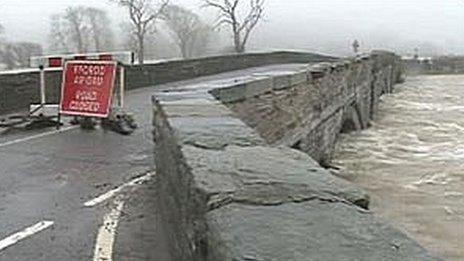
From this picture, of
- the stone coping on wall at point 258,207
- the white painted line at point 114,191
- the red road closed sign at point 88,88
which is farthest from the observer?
the red road closed sign at point 88,88

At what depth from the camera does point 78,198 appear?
304 inches

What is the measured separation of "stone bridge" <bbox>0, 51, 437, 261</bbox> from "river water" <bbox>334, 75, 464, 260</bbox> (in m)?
2.02

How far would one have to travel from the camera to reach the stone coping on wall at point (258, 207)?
266 cm

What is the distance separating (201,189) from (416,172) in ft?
52.1

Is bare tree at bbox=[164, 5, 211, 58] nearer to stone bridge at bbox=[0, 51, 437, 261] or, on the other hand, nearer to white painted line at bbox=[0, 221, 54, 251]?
stone bridge at bbox=[0, 51, 437, 261]

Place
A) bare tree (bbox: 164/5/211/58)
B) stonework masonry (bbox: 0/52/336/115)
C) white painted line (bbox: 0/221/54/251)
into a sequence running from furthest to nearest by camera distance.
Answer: bare tree (bbox: 164/5/211/58)
stonework masonry (bbox: 0/52/336/115)
white painted line (bbox: 0/221/54/251)

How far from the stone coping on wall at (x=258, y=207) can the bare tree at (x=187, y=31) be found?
275 ft

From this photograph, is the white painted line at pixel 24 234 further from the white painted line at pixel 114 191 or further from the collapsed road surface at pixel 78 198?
the white painted line at pixel 114 191

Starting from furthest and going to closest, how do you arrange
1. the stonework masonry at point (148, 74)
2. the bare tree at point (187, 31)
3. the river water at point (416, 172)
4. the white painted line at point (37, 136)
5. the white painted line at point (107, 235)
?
the bare tree at point (187, 31), the stonework masonry at point (148, 74), the river water at point (416, 172), the white painted line at point (37, 136), the white painted line at point (107, 235)

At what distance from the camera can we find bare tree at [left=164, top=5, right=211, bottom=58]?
91.0 m

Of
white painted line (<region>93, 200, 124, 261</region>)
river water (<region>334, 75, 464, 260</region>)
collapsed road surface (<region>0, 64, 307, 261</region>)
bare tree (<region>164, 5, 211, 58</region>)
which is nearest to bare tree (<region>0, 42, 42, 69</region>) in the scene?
bare tree (<region>164, 5, 211, 58</region>)

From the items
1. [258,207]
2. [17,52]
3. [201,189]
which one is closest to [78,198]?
[201,189]

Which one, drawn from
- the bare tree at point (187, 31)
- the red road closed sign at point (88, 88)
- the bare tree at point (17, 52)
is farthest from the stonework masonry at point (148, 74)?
the bare tree at point (187, 31)

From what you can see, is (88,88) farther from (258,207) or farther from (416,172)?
(258,207)
